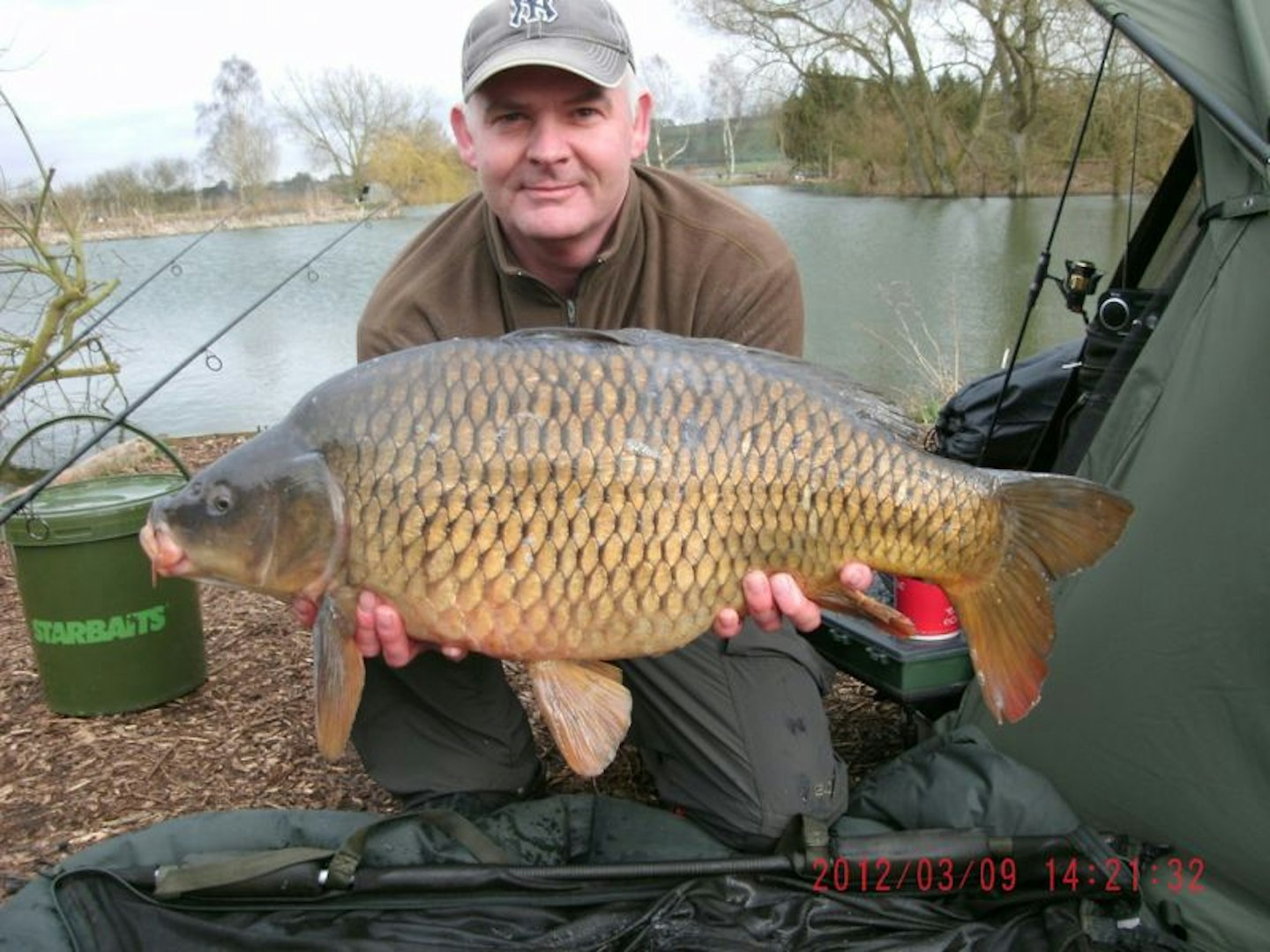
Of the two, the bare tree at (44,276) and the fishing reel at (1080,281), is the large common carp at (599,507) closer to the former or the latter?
the fishing reel at (1080,281)

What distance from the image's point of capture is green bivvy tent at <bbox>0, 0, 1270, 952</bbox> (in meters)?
1.22

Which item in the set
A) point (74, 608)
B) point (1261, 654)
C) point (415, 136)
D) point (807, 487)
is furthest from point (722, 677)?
point (415, 136)

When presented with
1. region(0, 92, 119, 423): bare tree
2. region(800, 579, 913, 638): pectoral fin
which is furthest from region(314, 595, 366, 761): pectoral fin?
region(0, 92, 119, 423): bare tree

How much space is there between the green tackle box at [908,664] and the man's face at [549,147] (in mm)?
675

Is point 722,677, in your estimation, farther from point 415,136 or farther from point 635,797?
point 415,136

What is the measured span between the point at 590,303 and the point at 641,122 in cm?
28

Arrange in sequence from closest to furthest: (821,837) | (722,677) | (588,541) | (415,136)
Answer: (588,541) < (821,837) < (722,677) < (415,136)

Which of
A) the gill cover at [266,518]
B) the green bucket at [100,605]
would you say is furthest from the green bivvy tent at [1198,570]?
the green bucket at [100,605]

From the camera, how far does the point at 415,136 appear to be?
1584 centimetres

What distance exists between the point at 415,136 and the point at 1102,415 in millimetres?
15456

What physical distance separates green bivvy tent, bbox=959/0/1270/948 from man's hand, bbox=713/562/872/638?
15.6 inches

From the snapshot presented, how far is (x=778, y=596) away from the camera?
123 centimetres
